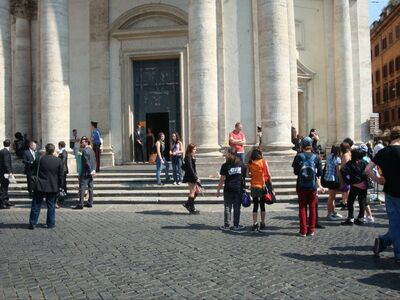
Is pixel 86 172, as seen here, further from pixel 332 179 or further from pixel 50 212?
pixel 332 179

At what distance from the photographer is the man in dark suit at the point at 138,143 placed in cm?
1998

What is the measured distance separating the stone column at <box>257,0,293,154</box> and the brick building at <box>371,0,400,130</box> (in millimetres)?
44376

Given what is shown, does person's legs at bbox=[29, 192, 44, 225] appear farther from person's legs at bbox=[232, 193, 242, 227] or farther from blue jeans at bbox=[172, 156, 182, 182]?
blue jeans at bbox=[172, 156, 182, 182]

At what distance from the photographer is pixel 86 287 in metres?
5.29

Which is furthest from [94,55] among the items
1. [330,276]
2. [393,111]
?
[393,111]

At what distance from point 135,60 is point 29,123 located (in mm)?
5574

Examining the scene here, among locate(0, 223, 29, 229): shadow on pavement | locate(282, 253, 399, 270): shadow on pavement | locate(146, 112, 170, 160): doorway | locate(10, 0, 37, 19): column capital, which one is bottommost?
locate(282, 253, 399, 270): shadow on pavement

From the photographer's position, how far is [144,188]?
14.1 m

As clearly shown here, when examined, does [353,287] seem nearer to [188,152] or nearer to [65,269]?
[65,269]

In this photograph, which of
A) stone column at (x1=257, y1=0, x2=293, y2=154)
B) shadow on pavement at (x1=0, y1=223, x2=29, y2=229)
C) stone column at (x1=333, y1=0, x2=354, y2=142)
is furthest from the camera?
stone column at (x1=333, y1=0, x2=354, y2=142)

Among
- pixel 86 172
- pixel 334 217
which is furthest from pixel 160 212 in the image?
pixel 334 217

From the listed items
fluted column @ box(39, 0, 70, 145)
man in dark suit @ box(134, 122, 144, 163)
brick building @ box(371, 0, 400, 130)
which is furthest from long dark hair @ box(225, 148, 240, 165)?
brick building @ box(371, 0, 400, 130)

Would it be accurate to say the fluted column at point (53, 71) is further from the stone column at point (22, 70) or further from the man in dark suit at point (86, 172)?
the stone column at point (22, 70)

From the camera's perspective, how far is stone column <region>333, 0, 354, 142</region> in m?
A: 21.8
